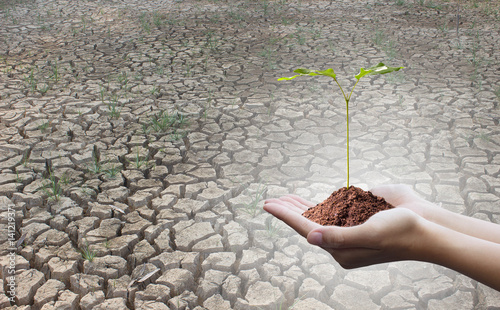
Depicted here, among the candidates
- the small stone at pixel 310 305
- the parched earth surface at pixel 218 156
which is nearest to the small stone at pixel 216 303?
the parched earth surface at pixel 218 156

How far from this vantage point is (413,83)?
4250 millimetres

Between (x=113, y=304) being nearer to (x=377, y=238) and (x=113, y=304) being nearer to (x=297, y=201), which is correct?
(x=297, y=201)

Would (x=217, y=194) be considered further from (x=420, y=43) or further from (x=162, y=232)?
(x=420, y=43)

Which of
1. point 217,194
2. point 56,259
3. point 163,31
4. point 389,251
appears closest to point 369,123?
point 217,194

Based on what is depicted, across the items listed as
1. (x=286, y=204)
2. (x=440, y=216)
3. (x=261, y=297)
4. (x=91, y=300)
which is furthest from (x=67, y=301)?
(x=440, y=216)

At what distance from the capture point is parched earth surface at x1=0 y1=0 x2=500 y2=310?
2.01 m

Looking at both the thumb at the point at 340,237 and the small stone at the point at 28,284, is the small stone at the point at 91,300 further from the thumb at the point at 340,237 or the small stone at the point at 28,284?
the thumb at the point at 340,237

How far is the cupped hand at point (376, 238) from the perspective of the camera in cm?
144

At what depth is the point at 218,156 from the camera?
3070 millimetres

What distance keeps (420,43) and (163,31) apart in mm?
3446

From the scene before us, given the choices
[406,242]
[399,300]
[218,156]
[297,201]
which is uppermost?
[406,242]

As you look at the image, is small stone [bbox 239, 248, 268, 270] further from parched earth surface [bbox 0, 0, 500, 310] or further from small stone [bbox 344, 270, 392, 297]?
small stone [bbox 344, 270, 392, 297]

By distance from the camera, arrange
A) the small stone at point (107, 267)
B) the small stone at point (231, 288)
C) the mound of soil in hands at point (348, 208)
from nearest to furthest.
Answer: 1. the mound of soil in hands at point (348, 208)
2. the small stone at point (231, 288)
3. the small stone at point (107, 267)

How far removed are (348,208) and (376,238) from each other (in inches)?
13.3
